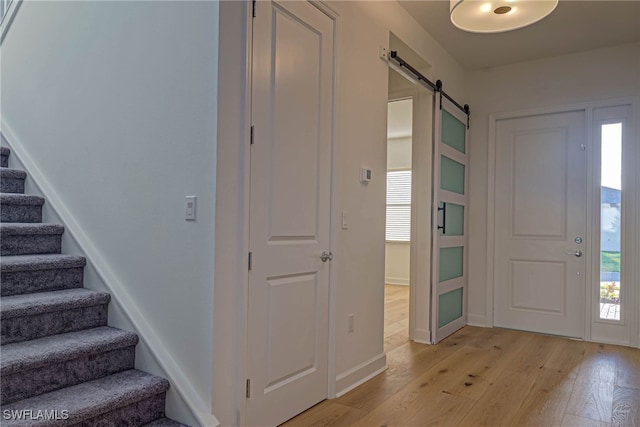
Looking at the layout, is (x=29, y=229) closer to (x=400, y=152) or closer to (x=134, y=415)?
(x=134, y=415)

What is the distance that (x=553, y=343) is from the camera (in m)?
4.14

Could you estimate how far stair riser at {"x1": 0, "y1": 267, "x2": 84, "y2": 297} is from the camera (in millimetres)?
2275

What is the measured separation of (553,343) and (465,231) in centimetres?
140

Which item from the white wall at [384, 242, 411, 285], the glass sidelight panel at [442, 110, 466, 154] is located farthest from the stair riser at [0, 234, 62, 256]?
the white wall at [384, 242, 411, 285]

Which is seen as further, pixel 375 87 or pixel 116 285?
pixel 375 87

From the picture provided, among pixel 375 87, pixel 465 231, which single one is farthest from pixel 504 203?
pixel 375 87

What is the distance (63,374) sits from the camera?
6.45 feet

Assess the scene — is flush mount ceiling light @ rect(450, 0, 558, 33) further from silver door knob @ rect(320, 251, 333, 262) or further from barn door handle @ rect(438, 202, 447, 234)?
barn door handle @ rect(438, 202, 447, 234)

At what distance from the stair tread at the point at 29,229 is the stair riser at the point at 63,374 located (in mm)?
1004

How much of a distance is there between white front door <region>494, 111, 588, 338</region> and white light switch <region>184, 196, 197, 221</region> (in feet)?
12.3

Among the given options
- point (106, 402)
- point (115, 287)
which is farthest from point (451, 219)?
point (106, 402)

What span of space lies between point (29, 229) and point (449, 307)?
3.69 m

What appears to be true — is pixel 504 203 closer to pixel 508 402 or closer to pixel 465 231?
pixel 465 231

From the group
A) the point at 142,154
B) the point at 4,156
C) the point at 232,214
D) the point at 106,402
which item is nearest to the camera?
the point at 106,402
